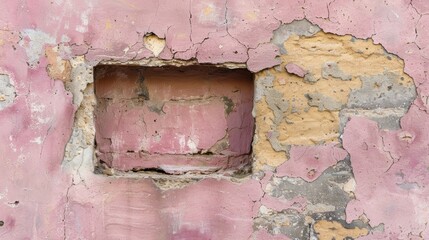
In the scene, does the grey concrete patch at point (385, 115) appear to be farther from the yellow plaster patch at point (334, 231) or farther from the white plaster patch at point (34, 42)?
the white plaster patch at point (34, 42)

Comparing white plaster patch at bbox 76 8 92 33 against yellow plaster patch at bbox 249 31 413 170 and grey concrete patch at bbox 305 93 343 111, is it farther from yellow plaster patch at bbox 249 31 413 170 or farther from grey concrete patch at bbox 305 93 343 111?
grey concrete patch at bbox 305 93 343 111

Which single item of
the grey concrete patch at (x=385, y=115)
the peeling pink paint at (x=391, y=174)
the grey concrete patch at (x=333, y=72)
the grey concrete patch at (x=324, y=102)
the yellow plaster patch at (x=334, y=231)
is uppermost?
the grey concrete patch at (x=333, y=72)

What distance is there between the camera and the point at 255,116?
272 centimetres

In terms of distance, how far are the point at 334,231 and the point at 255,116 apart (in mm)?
595

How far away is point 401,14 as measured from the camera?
2.65m

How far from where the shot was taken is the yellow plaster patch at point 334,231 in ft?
8.93

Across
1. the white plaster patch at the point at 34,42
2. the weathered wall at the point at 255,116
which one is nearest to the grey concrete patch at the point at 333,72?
the weathered wall at the point at 255,116

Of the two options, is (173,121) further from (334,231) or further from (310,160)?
(334,231)

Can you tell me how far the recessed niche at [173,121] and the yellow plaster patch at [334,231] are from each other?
424 mm

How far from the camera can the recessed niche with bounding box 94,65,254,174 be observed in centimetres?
287

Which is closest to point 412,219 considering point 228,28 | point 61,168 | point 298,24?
point 298,24

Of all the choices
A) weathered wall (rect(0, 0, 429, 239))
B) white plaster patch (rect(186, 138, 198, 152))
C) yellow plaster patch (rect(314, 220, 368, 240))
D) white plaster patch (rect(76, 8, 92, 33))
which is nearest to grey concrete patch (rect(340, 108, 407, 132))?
weathered wall (rect(0, 0, 429, 239))

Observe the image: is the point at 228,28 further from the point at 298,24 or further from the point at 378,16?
the point at 378,16

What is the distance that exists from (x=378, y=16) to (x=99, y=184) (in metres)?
1.38
